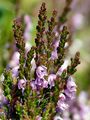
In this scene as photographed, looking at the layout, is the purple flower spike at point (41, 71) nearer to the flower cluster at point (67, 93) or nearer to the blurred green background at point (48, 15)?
the flower cluster at point (67, 93)

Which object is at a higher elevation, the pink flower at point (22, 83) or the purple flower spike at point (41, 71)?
the purple flower spike at point (41, 71)

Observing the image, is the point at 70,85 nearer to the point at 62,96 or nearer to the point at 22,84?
the point at 62,96

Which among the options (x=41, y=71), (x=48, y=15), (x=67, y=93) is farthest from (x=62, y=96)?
(x=48, y=15)

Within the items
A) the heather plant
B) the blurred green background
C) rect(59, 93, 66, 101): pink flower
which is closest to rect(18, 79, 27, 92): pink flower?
the heather plant

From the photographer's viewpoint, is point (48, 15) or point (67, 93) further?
point (48, 15)

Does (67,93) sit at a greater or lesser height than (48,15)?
lesser

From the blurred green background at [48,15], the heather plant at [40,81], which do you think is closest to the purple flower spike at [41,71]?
the heather plant at [40,81]

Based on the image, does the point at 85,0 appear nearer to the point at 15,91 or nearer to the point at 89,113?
the point at 89,113
